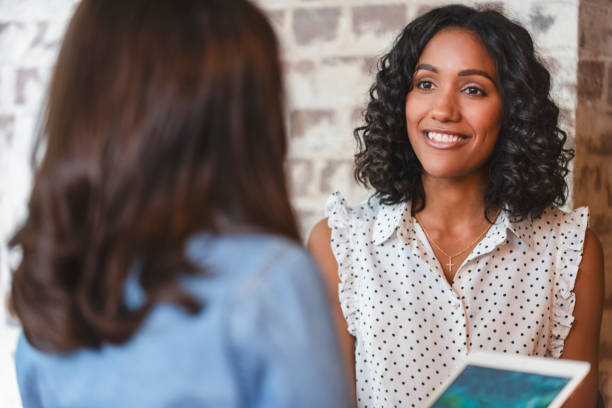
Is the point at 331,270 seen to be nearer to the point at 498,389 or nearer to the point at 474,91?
the point at 474,91

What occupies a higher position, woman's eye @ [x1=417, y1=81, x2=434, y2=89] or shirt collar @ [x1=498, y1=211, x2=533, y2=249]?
woman's eye @ [x1=417, y1=81, x2=434, y2=89]

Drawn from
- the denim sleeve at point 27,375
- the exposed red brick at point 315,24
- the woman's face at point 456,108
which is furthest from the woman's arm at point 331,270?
the denim sleeve at point 27,375

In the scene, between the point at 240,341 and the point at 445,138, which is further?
the point at 445,138

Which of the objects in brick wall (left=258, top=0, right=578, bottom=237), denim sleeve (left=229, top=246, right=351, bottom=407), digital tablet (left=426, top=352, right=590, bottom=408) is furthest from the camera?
brick wall (left=258, top=0, right=578, bottom=237)

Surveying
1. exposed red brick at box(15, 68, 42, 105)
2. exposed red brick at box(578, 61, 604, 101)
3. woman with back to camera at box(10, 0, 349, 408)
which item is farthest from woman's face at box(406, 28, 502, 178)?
exposed red brick at box(15, 68, 42, 105)

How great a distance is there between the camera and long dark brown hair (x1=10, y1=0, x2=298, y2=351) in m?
0.73

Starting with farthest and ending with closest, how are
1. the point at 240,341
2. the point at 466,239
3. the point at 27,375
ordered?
the point at 466,239 < the point at 27,375 < the point at 240,341

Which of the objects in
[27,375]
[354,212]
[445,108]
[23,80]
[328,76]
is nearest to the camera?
[27,375]

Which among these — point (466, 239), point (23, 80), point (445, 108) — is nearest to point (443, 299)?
point (466, 239)

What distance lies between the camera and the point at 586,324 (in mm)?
1783

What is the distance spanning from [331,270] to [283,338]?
3.87 ft

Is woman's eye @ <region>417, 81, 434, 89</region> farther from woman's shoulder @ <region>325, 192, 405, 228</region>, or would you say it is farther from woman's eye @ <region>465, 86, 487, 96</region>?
woman's shoulder @ <region>325, 192, 405, 228</region>

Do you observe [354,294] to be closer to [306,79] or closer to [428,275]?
[428,275]

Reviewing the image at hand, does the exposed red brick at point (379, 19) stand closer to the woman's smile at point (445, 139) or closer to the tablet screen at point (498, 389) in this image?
the woman's smile at point (445, 139)
